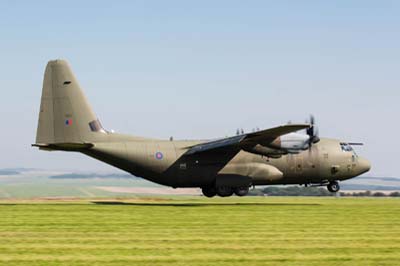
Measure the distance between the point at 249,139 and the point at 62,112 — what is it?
1162cm

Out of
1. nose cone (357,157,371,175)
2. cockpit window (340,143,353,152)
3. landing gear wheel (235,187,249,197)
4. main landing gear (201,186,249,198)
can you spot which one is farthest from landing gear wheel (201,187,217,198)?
nose cone (357,157,371,175)

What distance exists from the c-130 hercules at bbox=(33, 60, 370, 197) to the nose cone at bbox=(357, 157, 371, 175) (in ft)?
7.23

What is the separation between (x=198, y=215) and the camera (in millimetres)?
32062

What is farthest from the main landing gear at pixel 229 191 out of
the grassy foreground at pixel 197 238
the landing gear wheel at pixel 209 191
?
the grassy foreground at pixel 197 238

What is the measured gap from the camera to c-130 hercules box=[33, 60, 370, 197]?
42469 mm

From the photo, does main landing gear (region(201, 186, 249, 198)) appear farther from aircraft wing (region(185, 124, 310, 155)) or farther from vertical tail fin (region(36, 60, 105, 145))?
vertical tail fin (region(36, 60, 105, 145))

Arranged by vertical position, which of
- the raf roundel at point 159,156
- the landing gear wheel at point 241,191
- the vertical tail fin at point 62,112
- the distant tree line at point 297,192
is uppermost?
the vertical tail fin at point 62,112

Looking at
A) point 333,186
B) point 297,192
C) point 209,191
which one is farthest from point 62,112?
point 297,192

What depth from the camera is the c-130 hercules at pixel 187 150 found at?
4247 centimetres

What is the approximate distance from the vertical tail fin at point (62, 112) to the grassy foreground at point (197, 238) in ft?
32.4

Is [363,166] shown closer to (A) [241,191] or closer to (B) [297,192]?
(A) [241,191]

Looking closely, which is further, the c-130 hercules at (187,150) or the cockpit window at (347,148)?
the cockpit window at (347,148)

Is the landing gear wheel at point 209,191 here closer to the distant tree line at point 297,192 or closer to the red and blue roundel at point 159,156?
the red and blue roundel at point 159,156

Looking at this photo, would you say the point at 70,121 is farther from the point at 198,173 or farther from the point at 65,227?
the point at 65,227
